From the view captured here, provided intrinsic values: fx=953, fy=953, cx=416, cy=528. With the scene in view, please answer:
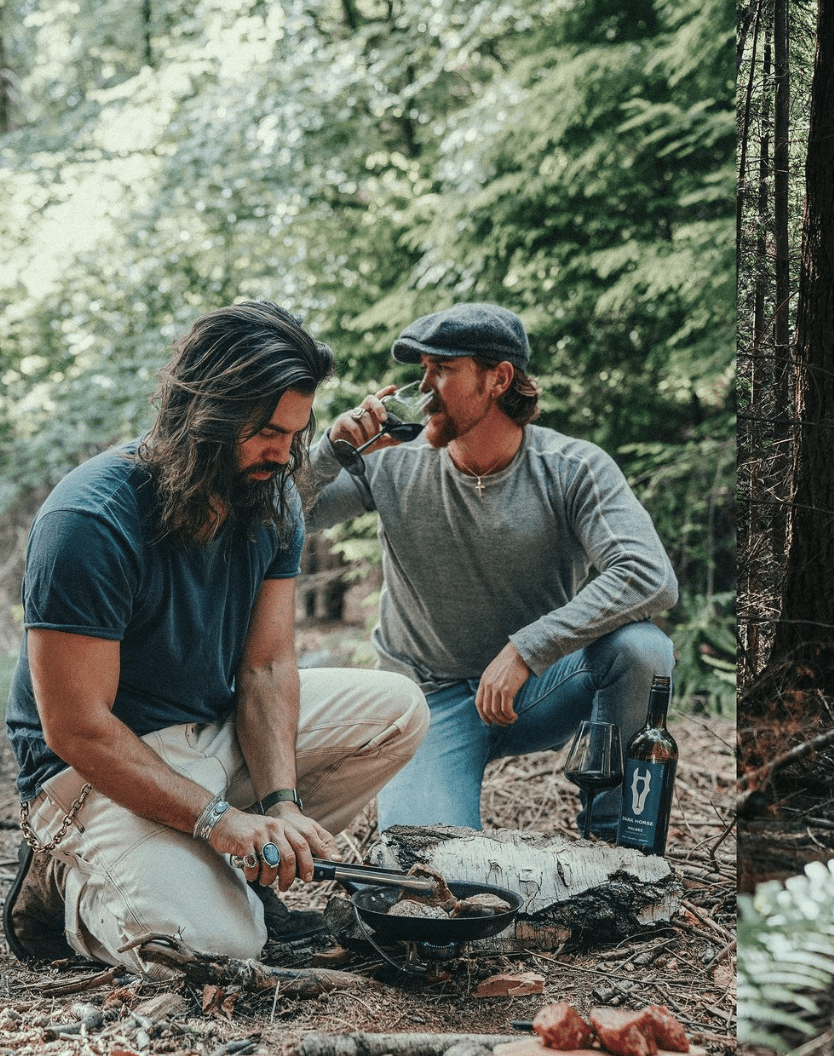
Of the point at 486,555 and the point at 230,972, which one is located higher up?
the point at 486,555

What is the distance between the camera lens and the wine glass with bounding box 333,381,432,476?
261cm

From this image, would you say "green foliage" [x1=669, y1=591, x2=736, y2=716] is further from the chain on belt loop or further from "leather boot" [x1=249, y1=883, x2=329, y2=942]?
the chain on belt loop

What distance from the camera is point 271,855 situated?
1.83m

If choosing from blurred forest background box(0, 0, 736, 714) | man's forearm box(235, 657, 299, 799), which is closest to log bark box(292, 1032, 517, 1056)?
man's forearm box(235, 657, 299, 799)

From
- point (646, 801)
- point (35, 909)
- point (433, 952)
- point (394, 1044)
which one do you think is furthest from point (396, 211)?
point (394, 1044)

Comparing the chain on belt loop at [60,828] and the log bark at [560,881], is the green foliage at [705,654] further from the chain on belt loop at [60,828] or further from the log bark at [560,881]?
the chain on belt loop at [60,828]

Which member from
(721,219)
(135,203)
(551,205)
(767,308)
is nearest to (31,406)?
(135,203)

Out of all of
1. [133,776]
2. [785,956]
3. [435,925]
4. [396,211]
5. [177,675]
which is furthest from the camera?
[396,211]

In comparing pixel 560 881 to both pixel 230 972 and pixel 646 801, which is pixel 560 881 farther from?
pixel 230 972

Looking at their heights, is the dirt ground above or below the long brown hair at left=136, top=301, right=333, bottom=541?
below

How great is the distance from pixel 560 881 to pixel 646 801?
30 centimetres

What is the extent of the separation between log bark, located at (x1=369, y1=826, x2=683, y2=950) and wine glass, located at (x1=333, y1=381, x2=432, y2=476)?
1008 mm

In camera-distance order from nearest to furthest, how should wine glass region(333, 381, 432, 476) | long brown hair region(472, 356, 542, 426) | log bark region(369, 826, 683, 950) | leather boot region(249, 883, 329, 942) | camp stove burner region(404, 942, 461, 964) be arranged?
camp stove burner region(404, 942, 461, 964) < log bark region(369, 826, 683, 950) < leather boot region(249, 883, 329, 942) < wine glass region(333, 381, 432, 476) < long brown hair region(472, 356, 542, 426)

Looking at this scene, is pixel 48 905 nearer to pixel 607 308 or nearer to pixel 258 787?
pixel 258 787
